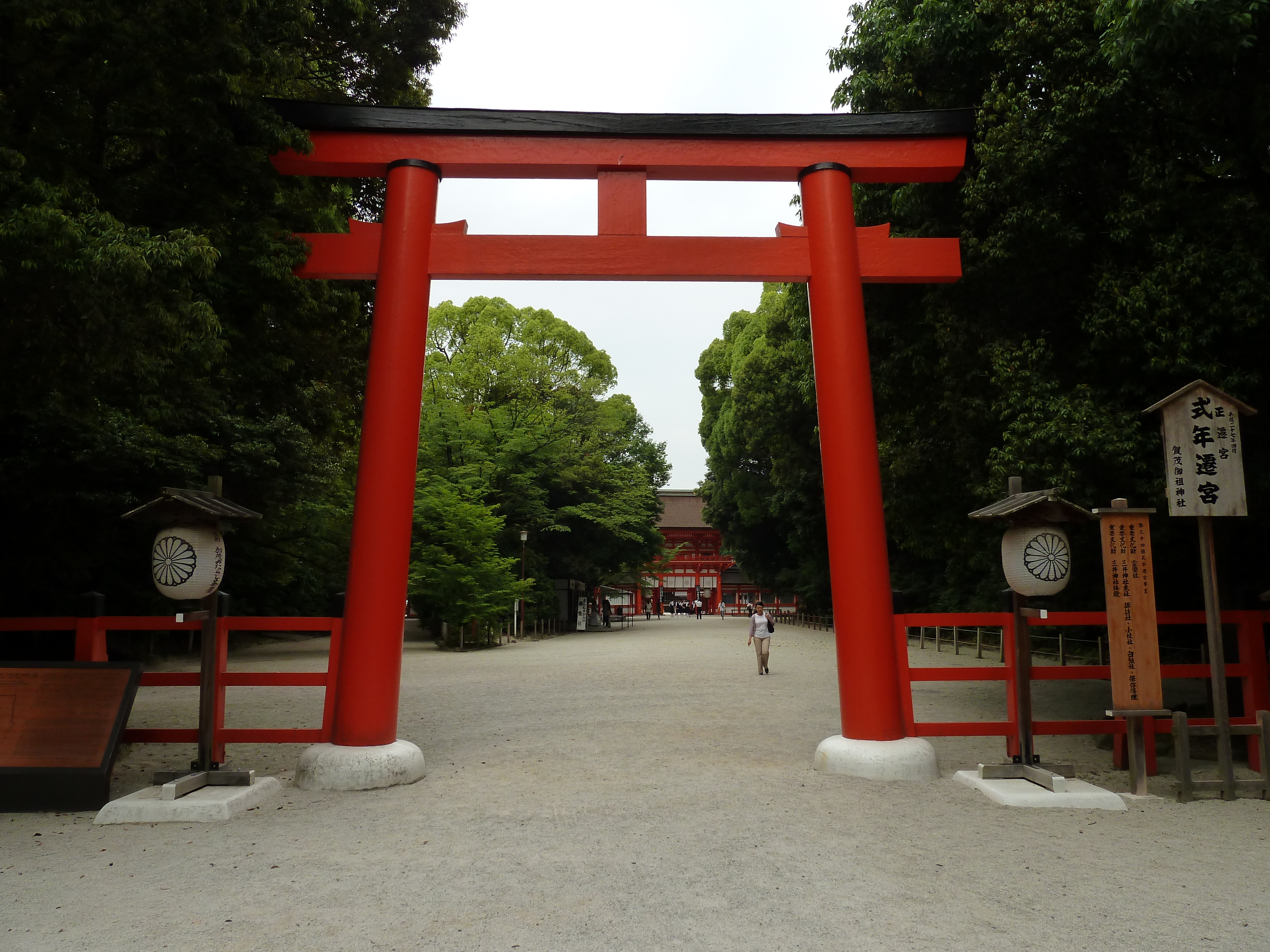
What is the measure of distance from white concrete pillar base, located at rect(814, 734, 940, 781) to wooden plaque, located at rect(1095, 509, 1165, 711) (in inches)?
53.0

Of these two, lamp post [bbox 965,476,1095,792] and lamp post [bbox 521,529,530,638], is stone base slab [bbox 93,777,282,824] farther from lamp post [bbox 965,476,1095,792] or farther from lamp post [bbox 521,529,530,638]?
lamp post [bbox 521,529,530,638]

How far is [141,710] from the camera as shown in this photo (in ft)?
34.7

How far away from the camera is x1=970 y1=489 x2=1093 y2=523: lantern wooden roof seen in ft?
19.1

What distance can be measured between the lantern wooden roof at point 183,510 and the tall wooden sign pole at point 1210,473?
6424mm

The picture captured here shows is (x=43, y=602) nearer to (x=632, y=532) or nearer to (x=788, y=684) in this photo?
(x=788, y=684)

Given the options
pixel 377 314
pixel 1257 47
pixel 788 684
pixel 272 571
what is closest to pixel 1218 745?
pixel 1257 47

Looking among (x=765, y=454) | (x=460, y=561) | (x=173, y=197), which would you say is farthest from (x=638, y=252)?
(x=765, y=454)

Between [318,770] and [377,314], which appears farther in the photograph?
[377,314]

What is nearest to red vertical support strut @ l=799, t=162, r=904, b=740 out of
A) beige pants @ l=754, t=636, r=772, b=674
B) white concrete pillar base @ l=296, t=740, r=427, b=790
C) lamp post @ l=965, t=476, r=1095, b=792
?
lamp post @ l=965, t=476, r=1095, b=792

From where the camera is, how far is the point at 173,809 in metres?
5.24

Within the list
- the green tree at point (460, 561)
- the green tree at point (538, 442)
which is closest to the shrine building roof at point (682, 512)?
the green tree at point (538, 442)

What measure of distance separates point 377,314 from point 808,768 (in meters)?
5.01

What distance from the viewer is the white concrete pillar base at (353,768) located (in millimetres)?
5949

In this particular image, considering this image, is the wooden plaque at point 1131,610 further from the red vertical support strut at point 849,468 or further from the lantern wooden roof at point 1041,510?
the red vertical support strut at point 849,468
